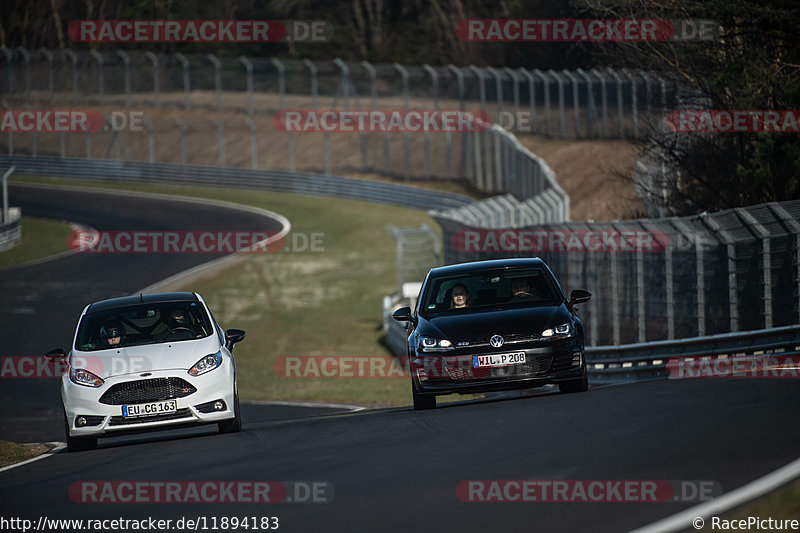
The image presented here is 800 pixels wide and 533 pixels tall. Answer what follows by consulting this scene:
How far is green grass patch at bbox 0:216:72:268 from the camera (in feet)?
134

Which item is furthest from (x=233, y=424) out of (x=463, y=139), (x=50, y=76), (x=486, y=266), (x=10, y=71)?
(x=10, y=71)

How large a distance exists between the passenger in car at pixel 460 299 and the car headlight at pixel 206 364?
Result: 2628 mm

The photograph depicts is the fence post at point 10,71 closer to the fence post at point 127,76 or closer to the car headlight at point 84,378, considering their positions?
the fence post at point 127,76

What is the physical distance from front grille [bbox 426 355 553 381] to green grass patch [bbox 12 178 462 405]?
6205mm

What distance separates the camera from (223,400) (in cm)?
1229

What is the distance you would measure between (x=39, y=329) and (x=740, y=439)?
23419 millimetres

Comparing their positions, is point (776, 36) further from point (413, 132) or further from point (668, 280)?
point (413, 132)

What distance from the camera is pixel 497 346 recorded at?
483 inches

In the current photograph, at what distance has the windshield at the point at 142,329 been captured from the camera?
13.0m

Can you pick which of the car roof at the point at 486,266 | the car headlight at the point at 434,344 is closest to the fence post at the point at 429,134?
the car roof at the point at 486,266

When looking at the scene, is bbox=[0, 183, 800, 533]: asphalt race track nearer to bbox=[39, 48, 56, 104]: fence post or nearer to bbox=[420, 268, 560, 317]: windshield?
bbox=[420, 268, 560, 317]: windshield

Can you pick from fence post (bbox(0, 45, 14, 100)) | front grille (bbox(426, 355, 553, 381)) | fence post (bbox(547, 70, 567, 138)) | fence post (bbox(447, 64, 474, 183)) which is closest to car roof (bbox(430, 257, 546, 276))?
front grille (bbox(426, 355, 553, 381))

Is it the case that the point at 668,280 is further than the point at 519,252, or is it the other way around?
the point at 519,252

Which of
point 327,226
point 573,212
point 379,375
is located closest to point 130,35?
point 327,226
